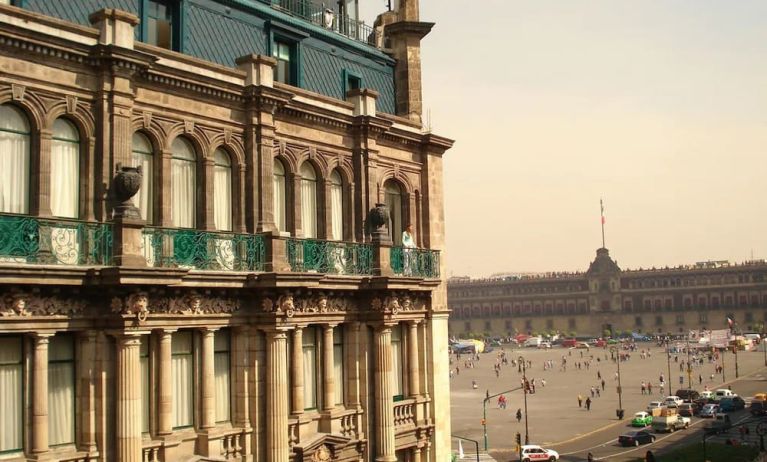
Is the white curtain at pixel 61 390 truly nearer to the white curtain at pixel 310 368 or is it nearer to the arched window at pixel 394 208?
the white curtain at pixel 310 368

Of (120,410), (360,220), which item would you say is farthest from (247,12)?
(120,410)

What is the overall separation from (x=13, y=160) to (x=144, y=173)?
11.1 feet

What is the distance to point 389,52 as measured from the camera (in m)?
32.5

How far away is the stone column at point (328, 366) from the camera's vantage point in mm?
26359

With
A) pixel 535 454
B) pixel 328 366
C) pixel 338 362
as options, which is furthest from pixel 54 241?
pixel 535 454

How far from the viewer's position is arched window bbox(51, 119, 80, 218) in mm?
20559

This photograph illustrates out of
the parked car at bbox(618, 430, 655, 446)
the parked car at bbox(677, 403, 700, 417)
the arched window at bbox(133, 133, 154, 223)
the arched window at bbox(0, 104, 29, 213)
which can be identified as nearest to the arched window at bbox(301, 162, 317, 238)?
the arched window at bbox(133, 133, 154, 223)

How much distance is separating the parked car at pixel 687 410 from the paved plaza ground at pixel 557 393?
18.0ft

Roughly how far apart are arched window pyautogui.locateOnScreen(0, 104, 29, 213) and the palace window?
2.86 m

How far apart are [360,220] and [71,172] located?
32.4 feet

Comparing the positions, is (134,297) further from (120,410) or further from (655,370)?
(655,370)

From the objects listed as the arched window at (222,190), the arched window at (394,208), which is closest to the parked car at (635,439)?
the arched window at (394,208)

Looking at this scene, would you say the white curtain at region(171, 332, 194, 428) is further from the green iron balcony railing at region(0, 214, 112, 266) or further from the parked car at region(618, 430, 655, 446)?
the parked car at region(618, 430, 655, 446)

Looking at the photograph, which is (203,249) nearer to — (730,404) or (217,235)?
(217,235)
